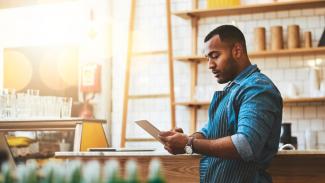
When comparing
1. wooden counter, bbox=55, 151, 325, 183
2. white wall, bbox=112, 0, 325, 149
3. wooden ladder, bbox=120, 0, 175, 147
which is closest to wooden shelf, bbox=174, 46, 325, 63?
white wall, bbox=112, 0, 325, 149

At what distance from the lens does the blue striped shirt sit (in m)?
2.31

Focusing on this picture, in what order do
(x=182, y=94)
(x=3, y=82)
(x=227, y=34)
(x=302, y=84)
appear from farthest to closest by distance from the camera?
(x=3, y=82), (x=182, y=94), (x=302, y=84), (x=227, y=34)

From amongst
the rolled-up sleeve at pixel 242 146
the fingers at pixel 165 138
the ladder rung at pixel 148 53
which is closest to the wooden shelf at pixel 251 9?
the ladder rung at pixel 148 53

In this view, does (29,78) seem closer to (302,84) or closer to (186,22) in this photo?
(186,22)

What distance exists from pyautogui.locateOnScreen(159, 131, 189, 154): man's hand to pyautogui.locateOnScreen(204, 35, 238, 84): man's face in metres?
0.33

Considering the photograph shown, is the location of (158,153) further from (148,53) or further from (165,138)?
(148,53)

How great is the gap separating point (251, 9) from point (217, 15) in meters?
0.44

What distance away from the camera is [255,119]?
7.59ft

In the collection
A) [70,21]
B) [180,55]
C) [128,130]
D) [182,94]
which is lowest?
[128,130]

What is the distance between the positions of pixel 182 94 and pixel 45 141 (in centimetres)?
217

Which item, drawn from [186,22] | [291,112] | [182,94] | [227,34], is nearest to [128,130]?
[182,94]

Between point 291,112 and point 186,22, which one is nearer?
point 291,112

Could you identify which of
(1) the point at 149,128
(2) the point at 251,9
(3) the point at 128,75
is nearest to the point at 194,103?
(3) the point at 128,75

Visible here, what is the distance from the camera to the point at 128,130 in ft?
20.7
